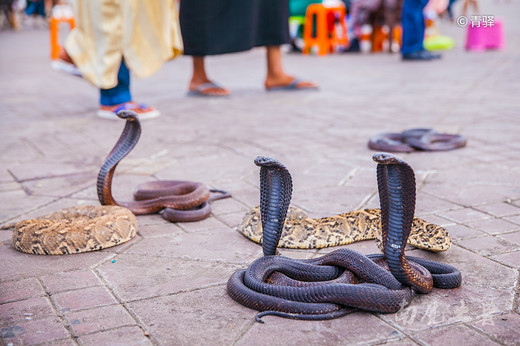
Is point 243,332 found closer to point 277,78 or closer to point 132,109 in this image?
point 132,109

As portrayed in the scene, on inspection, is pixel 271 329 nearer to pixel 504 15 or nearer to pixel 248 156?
pixel 248 156

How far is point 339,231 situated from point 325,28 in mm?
11268

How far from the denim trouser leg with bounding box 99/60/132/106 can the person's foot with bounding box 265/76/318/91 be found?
249 cm

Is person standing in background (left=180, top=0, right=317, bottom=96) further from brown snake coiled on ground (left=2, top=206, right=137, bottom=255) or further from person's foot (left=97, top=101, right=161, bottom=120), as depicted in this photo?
brown snake coiled on ground (left=2, top=206, right=137, bottom=255)

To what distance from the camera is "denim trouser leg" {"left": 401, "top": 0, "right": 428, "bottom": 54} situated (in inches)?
458

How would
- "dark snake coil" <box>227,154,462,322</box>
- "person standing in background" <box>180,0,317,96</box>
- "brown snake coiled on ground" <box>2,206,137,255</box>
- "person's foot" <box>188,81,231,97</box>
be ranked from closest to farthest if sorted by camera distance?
"dark snake coil" <box>227,154,462,322</box>, "brown snake coiled on ground" <box>2,206,137,255</box>, "person standing in background" <box>180,0,317,96</box>, "person's foot" <box>188,81,231,97</box>

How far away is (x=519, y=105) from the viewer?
24.0 feet

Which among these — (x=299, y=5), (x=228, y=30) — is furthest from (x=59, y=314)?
(x=299, y=5)

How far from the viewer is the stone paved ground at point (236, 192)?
246cm

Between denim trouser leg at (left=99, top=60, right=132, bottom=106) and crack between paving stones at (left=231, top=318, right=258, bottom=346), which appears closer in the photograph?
crack between paving stones at (left=231, top=318, right=258, bottom=346)

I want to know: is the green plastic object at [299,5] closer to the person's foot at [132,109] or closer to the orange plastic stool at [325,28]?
the orange plastic stool at [325,28]

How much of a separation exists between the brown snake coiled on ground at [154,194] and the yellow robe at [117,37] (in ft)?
8.60

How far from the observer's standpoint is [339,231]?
11.1ft

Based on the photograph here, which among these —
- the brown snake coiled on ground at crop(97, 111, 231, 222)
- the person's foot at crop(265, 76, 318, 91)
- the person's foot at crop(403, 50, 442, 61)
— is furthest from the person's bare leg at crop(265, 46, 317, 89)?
the brown snake coiled on ground at crop(97, 111, 231, 222)
